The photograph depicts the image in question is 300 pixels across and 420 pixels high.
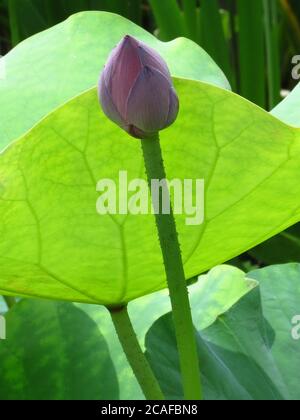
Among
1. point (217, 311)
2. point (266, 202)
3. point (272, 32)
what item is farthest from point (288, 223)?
point (272, 32)

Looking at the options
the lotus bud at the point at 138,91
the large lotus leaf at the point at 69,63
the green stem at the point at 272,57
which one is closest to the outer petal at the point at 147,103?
the lotus bud at the point at 138,91

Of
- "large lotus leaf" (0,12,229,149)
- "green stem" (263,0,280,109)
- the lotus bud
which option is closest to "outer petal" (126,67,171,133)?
the lotus bud

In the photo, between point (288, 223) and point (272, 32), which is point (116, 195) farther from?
point (272, 32)

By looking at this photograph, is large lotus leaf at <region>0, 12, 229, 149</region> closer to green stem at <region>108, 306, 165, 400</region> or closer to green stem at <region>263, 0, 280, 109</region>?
green stem at <region>108, 306, 165, 400</region>

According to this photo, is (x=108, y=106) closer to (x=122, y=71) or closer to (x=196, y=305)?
(x=122, y=71)

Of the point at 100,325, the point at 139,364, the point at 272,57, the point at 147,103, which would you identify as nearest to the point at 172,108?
the point at 147,103

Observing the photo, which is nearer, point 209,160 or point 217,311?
point 209,160

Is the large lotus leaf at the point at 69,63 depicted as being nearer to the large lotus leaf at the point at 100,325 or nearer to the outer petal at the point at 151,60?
the large lotus leaf at the point at 100,325
